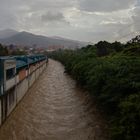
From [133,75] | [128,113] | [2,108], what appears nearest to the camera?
[128,113]

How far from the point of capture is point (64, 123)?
52.3ft

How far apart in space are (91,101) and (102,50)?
2737 cm

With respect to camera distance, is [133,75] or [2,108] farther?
[2,108]

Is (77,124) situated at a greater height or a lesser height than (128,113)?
lesser

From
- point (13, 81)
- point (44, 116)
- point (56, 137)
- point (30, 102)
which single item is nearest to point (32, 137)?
point (56, 137)

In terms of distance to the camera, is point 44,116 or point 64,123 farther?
point 44,116

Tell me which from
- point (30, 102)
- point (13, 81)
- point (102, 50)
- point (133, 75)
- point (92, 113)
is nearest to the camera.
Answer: point (133, 75)

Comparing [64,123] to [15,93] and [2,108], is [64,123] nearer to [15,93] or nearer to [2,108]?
[2,108]

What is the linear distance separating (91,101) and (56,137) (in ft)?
24.1

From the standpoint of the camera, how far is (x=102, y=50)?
155 feet

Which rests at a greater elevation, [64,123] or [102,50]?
[102,50]

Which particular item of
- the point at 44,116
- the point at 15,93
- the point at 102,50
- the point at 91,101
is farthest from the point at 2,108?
the point at 102,50

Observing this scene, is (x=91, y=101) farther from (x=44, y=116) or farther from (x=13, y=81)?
(x=13, y=81)

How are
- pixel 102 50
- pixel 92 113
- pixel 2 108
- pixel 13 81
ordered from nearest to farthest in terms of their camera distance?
pixel 2 108
pixel 92 113
pixel 13 81
pixel 102 50
